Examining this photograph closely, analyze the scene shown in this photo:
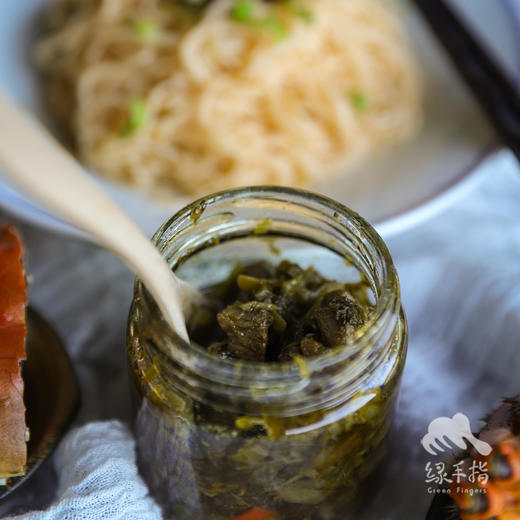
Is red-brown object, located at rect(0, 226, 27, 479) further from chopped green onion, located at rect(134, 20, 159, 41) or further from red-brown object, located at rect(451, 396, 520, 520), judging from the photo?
chopped green onion, located at rect(134, 20, 159, 41)

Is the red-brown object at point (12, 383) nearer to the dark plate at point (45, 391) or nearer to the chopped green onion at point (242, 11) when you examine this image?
the dark plate at point (45, 391)

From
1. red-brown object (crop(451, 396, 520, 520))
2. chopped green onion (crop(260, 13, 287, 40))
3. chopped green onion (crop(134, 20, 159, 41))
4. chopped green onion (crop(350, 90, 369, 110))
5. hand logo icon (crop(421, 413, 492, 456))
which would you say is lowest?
chopped green onion (crop(350, 90, 369, 110))

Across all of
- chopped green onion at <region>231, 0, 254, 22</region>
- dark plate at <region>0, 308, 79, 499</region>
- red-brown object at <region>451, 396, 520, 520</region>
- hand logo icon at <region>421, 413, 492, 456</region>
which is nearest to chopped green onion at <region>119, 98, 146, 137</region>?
chopped green onion at <region>231, 0, 254, 22</region>

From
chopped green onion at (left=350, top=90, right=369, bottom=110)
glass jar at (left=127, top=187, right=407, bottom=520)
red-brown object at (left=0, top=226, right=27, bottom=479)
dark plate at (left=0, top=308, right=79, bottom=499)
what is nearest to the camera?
glass jar at (left=127, top=187, right=407, bottom=520)

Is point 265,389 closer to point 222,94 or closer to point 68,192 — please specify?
point 68,192

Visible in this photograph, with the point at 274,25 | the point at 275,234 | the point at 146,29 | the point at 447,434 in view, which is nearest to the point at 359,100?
the point at 274,25

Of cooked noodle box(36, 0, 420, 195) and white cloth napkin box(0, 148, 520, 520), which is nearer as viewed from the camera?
white cloth napkin box(0, 148, 520, 520)

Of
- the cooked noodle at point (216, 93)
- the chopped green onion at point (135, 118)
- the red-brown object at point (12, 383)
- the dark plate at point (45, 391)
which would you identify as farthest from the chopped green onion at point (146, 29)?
the red-brown object at point (12, 383)

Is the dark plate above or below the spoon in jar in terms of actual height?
below

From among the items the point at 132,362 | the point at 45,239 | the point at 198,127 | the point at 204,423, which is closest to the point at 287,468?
the point at 204,423
